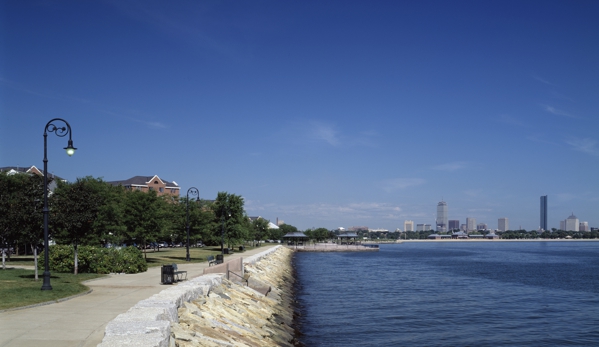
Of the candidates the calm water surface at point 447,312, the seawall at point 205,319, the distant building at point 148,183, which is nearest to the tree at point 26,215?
the seawall at point 205,319

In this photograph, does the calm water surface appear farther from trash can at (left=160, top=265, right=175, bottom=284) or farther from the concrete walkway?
the concrete walkway

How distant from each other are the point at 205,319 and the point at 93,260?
1631 centimetres

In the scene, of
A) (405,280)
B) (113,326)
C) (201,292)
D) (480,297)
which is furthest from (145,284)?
(405,280)

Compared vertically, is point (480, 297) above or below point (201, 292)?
below

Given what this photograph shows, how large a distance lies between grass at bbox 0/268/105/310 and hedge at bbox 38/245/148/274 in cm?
212

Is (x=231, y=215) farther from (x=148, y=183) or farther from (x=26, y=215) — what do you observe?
(x=148, y=183)

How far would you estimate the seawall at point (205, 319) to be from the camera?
9266 millimetres

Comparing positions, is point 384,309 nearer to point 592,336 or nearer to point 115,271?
point 592,336

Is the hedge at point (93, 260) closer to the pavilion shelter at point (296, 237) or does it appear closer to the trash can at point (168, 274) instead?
the trash can at point (168, 274)

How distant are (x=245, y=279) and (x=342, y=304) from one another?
6155 mm

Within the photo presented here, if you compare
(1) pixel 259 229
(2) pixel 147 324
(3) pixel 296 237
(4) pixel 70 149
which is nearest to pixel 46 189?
(4) pixel 70 149

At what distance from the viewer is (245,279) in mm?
27984

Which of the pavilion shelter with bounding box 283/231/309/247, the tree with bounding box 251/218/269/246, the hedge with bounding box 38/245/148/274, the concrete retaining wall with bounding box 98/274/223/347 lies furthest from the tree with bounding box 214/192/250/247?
the pavilion shelter with bounding box 283/231/309/247

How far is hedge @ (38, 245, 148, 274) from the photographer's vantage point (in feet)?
92.5
